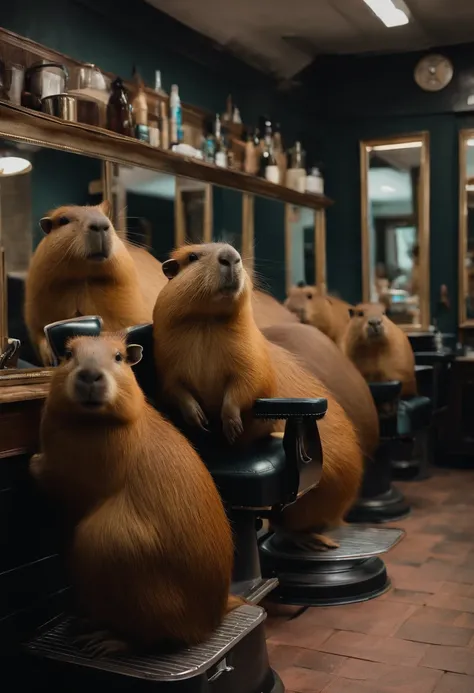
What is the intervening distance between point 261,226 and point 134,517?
348 centimetres

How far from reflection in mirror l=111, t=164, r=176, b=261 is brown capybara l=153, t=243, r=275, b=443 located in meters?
1.17

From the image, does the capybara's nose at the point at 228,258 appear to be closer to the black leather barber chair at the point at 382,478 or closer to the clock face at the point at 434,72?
the black leather barber chair at the point at 382,478

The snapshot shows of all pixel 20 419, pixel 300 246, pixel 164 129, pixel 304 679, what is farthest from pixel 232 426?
pixel 300 246

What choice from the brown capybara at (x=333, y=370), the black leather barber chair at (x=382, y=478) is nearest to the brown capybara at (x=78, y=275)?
the brown capybara at (x=333, y=370)

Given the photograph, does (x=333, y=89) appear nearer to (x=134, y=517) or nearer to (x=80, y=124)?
(x=80, y=124)

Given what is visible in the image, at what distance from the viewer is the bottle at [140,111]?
395cm

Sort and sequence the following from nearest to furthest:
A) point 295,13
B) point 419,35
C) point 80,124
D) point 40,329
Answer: point 40,329 → point 80,124 → point 295,13 → point 419,35

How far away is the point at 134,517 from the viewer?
203 cm

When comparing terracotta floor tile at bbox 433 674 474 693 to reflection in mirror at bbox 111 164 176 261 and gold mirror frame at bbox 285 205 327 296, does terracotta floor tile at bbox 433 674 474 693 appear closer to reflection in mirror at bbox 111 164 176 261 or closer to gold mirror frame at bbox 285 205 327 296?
reflection in mirror at bbox 111 164 176 261

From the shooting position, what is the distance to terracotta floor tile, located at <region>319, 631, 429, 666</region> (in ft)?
8.91

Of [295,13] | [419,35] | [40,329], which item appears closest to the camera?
[40,329]

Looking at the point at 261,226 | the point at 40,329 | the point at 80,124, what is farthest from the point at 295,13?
the point at 40,329

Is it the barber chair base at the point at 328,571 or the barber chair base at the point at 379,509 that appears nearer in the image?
the barber chair base at the point at 328,571

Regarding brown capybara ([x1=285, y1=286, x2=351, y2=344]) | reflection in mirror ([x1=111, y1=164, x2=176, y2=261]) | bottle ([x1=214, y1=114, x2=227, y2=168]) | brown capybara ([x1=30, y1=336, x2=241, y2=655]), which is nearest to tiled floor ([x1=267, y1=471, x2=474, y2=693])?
brown capybara ([x1=30, y1=336, x2=241, y2=655])
